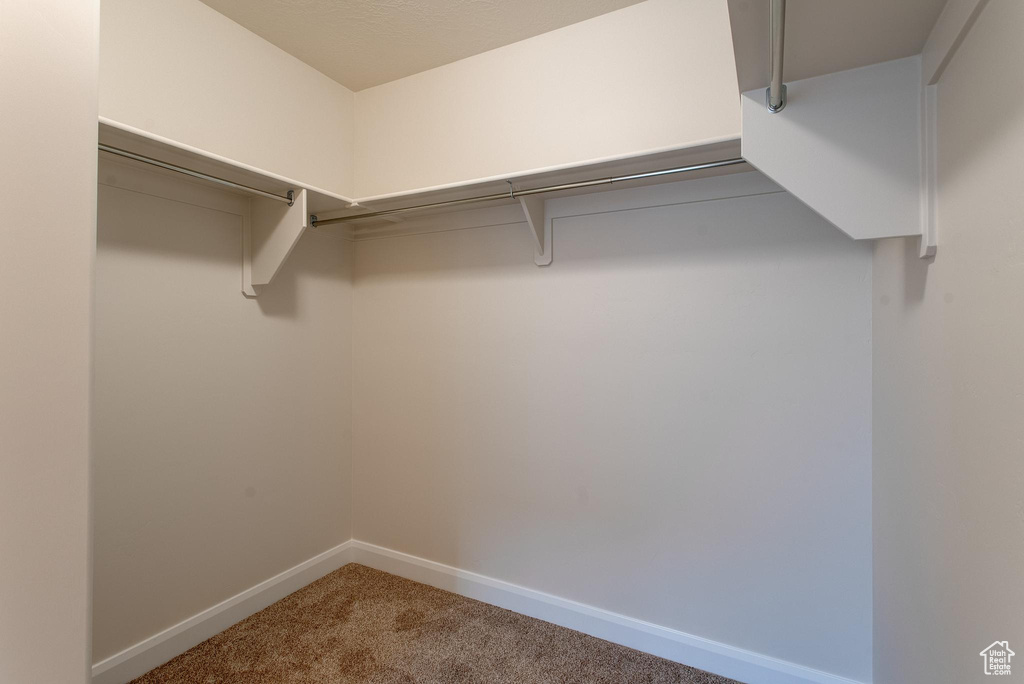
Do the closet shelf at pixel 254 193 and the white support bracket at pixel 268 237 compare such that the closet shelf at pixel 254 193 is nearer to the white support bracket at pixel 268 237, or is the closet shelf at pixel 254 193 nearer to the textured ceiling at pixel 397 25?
the white support bracket at pixel 268 237

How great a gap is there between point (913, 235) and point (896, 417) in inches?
21.2

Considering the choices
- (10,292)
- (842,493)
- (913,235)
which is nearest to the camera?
(10,292)

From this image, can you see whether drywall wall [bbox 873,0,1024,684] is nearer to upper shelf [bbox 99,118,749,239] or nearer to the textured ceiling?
upper shelf [bbox 99,118,749,239]

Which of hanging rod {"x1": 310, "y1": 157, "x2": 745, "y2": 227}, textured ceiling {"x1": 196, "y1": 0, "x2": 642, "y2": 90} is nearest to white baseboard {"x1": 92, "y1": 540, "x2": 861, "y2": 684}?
hanging rod {"x1": 310, "y1": 157, "x2": 745, "y2": 227}

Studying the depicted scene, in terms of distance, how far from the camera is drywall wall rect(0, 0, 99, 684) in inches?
27.0

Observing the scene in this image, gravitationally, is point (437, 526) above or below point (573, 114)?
below

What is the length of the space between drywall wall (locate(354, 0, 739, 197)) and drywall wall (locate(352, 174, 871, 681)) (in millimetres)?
245

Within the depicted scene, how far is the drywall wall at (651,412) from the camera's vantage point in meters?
1.73

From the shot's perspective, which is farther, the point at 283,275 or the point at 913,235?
the point at 283,275

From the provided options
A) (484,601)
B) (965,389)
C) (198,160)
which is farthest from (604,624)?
(198,160)

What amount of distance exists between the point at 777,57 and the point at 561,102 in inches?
47.4

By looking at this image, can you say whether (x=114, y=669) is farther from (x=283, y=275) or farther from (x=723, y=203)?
(x=723, y=203)

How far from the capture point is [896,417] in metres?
1.40

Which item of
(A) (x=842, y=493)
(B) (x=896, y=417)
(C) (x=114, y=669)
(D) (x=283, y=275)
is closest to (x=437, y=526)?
(C) (x=114, y=669)
